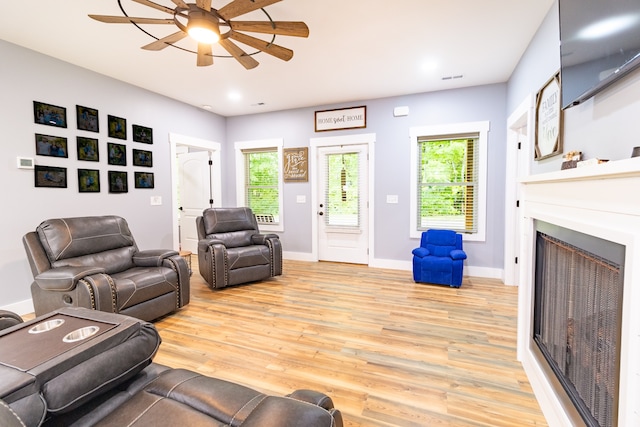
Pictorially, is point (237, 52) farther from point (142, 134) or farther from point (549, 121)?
point (549, 121)

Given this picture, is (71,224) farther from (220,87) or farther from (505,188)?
(505,188)

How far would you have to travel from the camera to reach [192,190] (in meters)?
5.91

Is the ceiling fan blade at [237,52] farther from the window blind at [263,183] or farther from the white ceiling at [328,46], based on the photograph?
the window blind at [263,183]

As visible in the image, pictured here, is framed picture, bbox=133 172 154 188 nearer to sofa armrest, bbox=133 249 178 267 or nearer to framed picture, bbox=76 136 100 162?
framed picture, bbox=76 136 100 162

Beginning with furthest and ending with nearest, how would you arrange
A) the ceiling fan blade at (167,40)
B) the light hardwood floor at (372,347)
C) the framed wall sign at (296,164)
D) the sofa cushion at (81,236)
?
the framed wall sign at (296,164) → the sofa cushion at (81,236) → the ceiling fan blade at (167,40) → the light hardwood floor at (372,347)

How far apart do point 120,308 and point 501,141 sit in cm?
481

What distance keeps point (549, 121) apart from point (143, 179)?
4.77 meters

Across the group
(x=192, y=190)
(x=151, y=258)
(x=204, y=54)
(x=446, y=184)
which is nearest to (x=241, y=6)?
(x=204, y=54)

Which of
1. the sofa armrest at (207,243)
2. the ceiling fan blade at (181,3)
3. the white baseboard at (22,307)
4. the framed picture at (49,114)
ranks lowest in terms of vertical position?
the white baseboard at (22,307)

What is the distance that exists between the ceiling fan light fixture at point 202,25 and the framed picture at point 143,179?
273 centimetres

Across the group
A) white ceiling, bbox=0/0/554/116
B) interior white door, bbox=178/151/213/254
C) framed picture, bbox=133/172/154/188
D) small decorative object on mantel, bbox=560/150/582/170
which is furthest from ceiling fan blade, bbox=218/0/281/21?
interior white door, bbox=178/151/213/254

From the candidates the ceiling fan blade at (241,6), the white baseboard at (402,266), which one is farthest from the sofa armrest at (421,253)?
the ceiling fan blade at (241,6)

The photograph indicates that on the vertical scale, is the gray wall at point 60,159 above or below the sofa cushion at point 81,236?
above

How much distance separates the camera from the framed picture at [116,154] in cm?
380
